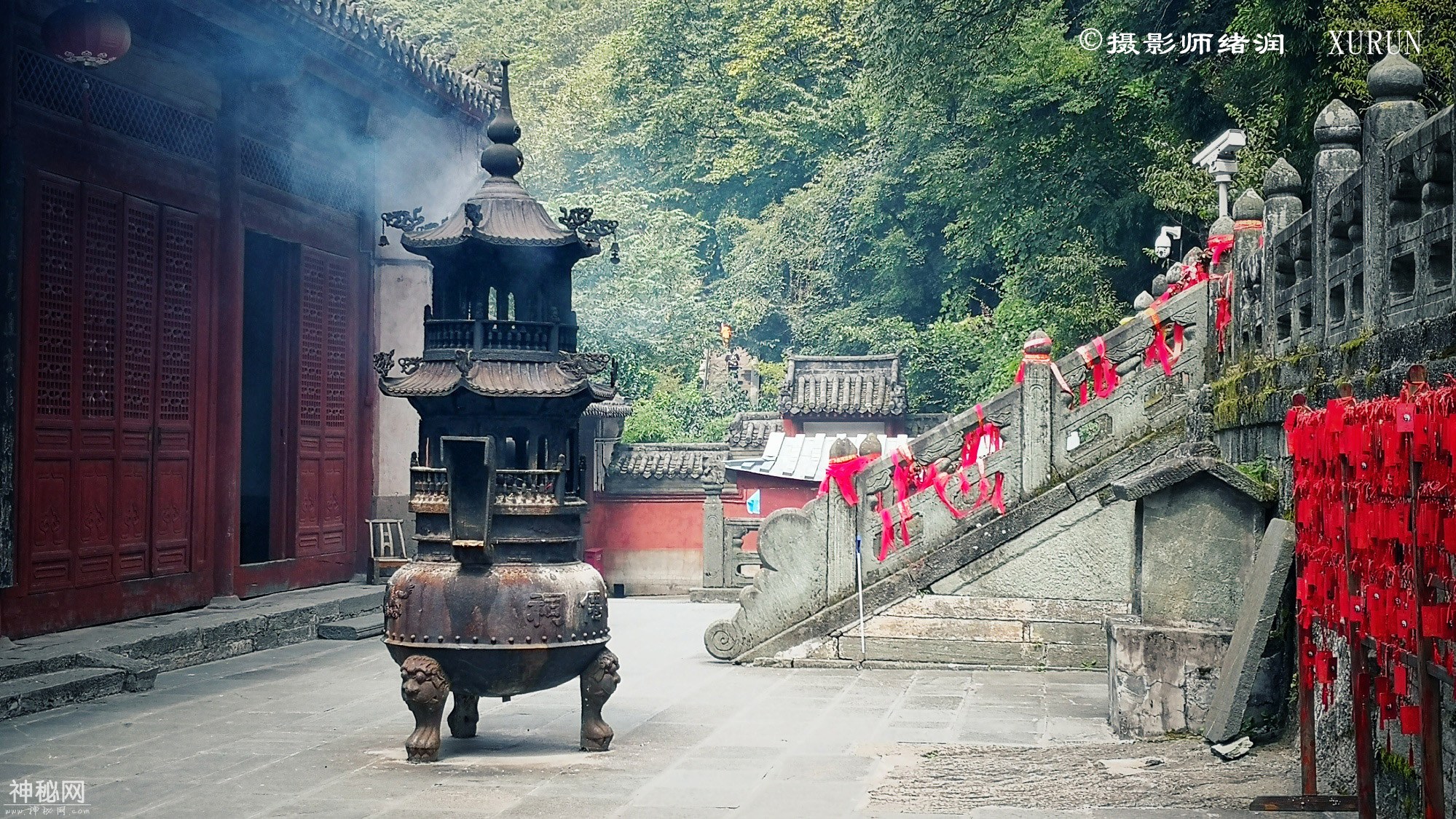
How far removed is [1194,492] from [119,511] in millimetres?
8331

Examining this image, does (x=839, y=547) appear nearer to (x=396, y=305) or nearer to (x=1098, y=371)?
(x=1098, y=371)

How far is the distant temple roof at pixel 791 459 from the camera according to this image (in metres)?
22.2

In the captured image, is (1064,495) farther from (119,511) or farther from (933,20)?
(933,20)

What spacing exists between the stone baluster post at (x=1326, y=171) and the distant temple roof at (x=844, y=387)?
1666 cm

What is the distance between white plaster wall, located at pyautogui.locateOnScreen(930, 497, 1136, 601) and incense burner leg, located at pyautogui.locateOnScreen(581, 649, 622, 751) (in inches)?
176

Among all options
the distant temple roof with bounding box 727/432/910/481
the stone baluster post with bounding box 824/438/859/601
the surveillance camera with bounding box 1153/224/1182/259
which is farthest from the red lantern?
the distant temple roof with bounding box 727/432/910/481

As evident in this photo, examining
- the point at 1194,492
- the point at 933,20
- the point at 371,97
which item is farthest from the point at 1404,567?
the point at 933,20

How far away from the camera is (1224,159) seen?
47.6 feet

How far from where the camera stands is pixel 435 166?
1756 cm

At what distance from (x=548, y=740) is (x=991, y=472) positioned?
195 inches

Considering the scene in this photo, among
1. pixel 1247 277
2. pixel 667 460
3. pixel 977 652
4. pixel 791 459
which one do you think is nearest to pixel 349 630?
pixel 977 652

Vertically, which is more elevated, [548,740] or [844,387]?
[844,387]

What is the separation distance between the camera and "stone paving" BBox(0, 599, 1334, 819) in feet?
22.7

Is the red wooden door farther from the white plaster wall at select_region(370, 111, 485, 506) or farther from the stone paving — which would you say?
the white plaster wall at select_region(370, 111, 485, 506)
